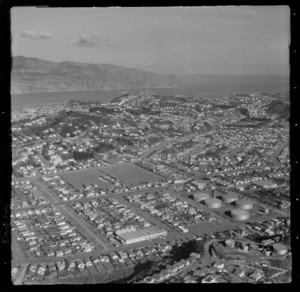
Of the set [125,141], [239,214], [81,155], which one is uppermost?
[125,141]

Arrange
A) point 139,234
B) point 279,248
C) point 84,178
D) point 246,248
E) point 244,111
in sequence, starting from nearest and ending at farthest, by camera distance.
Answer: point 279,248 → point 246,248 → point 139,234 → point 84,178 → point 244,111

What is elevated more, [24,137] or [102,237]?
[24,137]

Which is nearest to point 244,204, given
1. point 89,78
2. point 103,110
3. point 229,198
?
point 229,198

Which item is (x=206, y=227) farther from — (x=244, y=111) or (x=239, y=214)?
(x=244, y=111)

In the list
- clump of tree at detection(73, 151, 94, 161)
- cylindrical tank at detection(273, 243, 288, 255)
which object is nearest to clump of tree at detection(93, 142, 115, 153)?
clump of tree at detection(73, 151, 94, 161)
